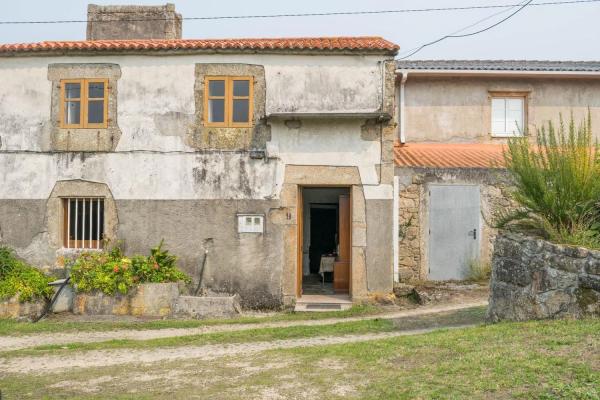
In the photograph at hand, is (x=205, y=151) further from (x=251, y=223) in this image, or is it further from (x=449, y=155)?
(x=449, y=155)

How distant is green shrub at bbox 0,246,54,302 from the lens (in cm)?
1170

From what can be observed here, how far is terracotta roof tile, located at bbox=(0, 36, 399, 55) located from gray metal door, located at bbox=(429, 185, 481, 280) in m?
3.62

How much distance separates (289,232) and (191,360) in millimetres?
5001

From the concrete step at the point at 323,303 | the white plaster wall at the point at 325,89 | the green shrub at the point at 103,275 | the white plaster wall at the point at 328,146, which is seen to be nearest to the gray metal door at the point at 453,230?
the white plaster wall at the point at 328,146

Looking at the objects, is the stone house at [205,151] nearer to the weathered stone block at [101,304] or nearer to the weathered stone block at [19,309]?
the weathered stone block at [19,309]

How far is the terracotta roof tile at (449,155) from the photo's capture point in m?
14.0

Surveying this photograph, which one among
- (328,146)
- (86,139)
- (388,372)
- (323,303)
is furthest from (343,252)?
(388,372)

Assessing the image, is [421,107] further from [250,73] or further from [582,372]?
[582,372]

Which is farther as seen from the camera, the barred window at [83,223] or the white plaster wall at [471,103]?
the white plaster wall at [471,103]

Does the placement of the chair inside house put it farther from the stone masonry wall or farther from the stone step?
the stone step

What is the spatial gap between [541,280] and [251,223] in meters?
6.18

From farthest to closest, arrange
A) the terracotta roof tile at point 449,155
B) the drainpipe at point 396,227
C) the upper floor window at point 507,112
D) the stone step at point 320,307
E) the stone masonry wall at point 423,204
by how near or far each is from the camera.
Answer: the upper floor window at point 507,112 → the terracotta roof tile at point 449,155 → the stone masonry wall at point 423,204 → the drainpipe at point 396,227 → the stone step at point 320,307

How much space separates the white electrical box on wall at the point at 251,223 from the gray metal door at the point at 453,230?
401cm

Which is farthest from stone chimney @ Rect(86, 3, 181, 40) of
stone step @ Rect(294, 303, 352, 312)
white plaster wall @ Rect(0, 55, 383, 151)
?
stone step @ Rect(294, 303, 352, 312)
